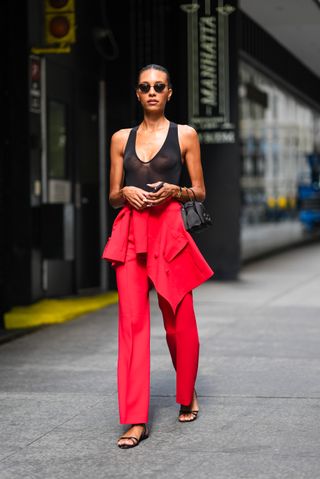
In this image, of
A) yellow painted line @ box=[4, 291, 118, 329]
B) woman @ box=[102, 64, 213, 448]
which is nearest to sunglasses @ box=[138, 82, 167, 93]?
woman @ box=[102, 64, 213, 448]

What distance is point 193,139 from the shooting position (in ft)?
18.1

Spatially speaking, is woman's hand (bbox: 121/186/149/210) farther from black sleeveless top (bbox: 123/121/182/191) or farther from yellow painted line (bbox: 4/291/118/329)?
yellow painted line (bbox: 4/291/118/329)

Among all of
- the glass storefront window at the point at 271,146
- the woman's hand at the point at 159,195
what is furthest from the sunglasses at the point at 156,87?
the glass storefront window at the point at 271,146

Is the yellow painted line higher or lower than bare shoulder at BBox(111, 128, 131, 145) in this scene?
lower

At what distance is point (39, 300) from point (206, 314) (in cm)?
220

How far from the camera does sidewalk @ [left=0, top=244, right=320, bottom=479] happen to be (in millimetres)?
4840

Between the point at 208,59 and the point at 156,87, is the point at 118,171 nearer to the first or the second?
the point at 156,87

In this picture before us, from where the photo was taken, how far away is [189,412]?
19.0 ft

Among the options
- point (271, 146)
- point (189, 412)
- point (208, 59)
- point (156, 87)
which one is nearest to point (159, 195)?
point (156, 87)

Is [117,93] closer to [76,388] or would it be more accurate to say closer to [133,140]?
[76,388]

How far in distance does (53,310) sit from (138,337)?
6028 mm

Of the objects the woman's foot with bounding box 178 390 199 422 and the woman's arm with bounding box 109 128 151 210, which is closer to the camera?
the woman's arm with bounding box 109 128 151 210

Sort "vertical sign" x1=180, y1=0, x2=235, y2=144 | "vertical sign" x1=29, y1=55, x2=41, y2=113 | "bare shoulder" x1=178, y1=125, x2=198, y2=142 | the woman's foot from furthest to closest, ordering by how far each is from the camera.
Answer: "vertical sign" x1=180, y1=0, x2=235, y2=144
"vertical sign" x1=29, y1=55, x2=41, y2=113
the woman's foot
"bare shoulder" x1=178, y1=125, x2=198, y2=142

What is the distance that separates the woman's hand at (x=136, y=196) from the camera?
5.27 m
